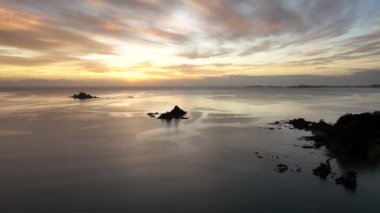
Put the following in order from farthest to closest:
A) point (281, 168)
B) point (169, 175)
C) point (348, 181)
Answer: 1. point (281, 168)
2. point (169, 175)
3. point (348, 181)

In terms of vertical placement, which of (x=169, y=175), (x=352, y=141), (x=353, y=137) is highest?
(x=353, y=137)

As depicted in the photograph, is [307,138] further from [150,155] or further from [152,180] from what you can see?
[152,180]

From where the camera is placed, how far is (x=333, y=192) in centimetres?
2614

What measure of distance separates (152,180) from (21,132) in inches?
1387

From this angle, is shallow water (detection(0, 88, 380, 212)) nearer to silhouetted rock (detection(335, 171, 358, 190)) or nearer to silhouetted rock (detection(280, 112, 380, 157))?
silhouetted rock (detection(335, 171, 358, 190))

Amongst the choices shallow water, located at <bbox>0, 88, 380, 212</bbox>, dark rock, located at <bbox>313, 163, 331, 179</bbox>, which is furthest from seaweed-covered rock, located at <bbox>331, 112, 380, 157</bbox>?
dark rock, located at <bbox>313, 163, 331, 179</bbox>

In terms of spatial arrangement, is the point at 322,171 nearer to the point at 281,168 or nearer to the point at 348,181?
the point at 348,181

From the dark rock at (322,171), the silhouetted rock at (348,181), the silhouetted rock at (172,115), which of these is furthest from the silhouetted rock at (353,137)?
the silhouetted rock at (172,115)

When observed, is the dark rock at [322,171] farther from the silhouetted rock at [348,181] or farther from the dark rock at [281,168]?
the dark rock at [281,168]

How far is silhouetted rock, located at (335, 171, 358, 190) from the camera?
27237 millimetres

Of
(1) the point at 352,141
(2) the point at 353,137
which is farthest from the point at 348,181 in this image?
(1) the point at 352,141

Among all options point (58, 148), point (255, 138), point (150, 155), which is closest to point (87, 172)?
point (150, 155)

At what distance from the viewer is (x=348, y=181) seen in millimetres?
27547

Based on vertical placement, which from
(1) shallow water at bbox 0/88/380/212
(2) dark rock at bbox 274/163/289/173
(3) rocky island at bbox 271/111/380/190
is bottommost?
(1) shallow water at bbox 0/88/380/212
